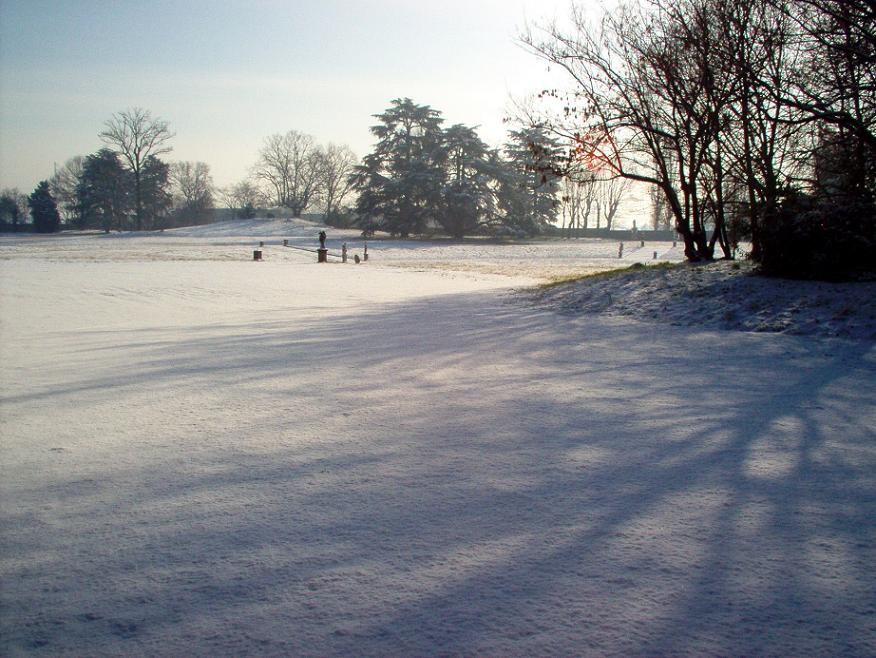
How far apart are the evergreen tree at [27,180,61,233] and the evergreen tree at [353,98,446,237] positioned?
4137 centimetres

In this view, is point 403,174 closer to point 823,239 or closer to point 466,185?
point 466,185

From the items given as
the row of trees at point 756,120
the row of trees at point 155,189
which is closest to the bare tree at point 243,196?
the row of trees at point 155,189

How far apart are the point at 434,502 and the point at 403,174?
5525 cm

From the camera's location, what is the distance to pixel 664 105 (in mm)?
14281

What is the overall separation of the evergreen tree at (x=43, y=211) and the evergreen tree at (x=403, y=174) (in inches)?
1629

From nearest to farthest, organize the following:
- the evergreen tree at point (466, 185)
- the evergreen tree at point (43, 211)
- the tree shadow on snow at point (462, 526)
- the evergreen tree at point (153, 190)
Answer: the tree shadow on snow at point (462, 526), the evergreen tree at point (466, 185), the evergreen tree at point (43, 211), the evergreen tree at point (153, 190)

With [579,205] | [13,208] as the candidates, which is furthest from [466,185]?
[13,208]

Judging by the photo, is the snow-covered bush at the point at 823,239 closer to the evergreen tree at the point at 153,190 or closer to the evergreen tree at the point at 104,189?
the evergreen tree at the point at 104,189

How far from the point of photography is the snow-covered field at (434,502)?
83.4 inches

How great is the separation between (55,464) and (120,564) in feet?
4.82

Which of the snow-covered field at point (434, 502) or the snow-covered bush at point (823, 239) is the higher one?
the snow-covered bush at point (823, 239)

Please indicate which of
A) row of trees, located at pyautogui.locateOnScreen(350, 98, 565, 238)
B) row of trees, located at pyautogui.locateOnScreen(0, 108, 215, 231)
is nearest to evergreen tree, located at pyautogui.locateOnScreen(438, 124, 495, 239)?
row of trees, located at pyautogui.locateOnScreen(350, 98, 565, 238)

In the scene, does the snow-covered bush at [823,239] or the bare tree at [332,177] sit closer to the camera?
the snow-covered bush at [823,239]

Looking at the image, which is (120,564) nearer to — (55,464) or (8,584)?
(8,584)
